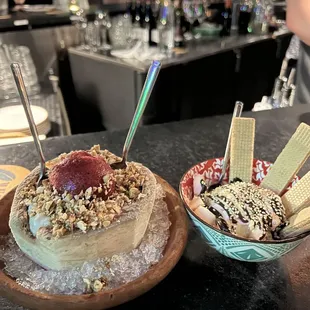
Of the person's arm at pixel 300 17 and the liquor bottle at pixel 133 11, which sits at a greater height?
the person's arm at pixel 300 17

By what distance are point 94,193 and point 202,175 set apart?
20 centimetres

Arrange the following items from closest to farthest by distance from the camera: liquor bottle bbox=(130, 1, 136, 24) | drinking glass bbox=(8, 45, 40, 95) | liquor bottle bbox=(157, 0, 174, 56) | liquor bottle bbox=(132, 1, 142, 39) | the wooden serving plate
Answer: the wooden serving plate < drinking glass bbox=(8, 45, 40, 95) < liquor bottle bbox=(157, 0, 174, 56) < liquor bottle bbox=(132, 1, 142, 39) < liquor bottle bbox=(130, 1, 136, 24)

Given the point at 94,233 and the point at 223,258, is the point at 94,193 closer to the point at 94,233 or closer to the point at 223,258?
the point at 94,233

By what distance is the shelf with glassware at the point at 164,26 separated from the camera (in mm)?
2312

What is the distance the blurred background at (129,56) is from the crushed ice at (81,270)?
130cm

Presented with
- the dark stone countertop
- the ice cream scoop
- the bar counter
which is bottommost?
the bar counter

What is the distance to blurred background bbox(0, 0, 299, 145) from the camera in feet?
6.89

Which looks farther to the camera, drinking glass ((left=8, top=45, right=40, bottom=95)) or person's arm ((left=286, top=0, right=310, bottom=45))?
drinking glass ((left=8, top=45, right=40, bottom=95))

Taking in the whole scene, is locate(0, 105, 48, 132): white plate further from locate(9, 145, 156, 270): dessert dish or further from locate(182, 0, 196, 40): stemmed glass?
locate(182, 0, 196, 40): stemmed glass

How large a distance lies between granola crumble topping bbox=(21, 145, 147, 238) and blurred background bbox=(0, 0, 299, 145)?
1280 millimetres

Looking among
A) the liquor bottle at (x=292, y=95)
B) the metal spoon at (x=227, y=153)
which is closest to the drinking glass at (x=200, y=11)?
the liquor bottle at (x=292, y=95)

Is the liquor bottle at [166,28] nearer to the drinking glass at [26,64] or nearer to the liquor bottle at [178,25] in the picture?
the liquor bottle at [178,25]

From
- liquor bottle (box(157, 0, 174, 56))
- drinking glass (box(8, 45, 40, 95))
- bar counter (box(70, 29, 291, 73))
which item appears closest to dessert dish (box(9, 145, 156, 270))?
bar counter (box(70, 29, 291, 73))

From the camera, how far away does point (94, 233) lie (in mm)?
476
